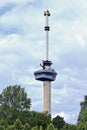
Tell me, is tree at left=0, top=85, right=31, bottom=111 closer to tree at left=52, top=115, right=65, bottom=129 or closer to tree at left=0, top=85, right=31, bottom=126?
tree at left=0, top=85, right=31, bottom=126

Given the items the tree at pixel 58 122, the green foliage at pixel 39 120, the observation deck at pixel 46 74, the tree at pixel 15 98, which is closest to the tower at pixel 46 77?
the observation deck at pixel 46 74

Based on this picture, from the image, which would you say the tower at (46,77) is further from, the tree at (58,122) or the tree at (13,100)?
the tree at (58,122)

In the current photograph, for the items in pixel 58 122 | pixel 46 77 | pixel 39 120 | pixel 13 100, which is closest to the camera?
pixel 39 120

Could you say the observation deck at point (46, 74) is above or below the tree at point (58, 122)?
above

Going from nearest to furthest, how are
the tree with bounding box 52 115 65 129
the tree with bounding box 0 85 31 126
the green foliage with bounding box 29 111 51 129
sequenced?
the green foliage with bounding box 29 111 51 129
the tree with bounding box 52 115 65 129
the tree with bounding box 0 85 31 126

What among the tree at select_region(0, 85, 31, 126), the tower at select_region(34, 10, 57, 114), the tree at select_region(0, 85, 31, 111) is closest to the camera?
the tree at select_region(0, 85, 31, 126)

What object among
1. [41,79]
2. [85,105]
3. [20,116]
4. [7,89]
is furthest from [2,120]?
[41,79]

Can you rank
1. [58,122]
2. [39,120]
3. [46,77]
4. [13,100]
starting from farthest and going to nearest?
[46,77] < [13,100] < [58,122] < [39,120]

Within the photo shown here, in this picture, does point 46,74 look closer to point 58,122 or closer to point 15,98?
point 15,98

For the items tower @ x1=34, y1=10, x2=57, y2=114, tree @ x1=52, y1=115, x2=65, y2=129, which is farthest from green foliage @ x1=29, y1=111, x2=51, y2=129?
tower @ x1=34, y1=10, x2=57, y2=114

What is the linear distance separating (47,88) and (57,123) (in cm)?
6012

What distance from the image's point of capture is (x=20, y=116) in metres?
102

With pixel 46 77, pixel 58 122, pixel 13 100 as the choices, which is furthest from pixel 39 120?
pixel 46 77

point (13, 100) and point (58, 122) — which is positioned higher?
point (13, 100)
